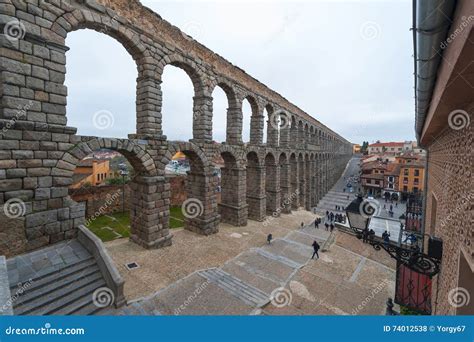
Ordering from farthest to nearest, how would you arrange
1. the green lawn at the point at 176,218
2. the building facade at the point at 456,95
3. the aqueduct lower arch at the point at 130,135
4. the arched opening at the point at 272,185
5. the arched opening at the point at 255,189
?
the arched opening at the point at 272,185, the green lawn at the point at 176,218, the arched opening at the point at 255,189, the aqueduct lower arch at the point at 130,135, the building facade at the point at 456,95

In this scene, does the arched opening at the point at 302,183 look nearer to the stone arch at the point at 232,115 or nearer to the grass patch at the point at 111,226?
the stone arch at the point at 232,115

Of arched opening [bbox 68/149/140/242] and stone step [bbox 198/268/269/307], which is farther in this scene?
arched opening [bbox 68/149/140/242]

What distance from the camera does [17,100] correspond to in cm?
653

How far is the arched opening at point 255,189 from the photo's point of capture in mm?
18875

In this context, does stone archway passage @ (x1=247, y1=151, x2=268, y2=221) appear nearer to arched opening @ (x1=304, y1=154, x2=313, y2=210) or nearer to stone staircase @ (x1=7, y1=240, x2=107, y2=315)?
stone staircase @ (x1=7, y1=240, x2=107, y2=315)

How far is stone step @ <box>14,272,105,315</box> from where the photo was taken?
204 inches

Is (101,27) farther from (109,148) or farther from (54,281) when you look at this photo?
(54,281)

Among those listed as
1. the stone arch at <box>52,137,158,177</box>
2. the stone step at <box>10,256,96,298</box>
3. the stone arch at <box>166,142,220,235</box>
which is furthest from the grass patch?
the stone step at <box>10,256,96,298</box>

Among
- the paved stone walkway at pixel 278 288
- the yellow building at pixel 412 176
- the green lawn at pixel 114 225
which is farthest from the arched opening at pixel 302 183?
the yellow building at pixel 412 176

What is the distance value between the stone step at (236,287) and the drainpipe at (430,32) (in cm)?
794

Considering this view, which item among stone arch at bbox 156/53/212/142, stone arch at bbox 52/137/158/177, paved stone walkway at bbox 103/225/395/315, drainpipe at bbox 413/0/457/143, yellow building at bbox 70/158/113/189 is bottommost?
paved stone walkway at bbox 103/225/395/315

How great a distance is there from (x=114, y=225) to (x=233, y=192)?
10915 mm

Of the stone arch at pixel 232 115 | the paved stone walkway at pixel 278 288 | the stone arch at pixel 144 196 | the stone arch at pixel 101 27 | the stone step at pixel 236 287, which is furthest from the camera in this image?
the stone arch at pixel 232 115

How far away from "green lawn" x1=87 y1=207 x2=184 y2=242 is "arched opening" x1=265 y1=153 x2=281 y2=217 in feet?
28.3
